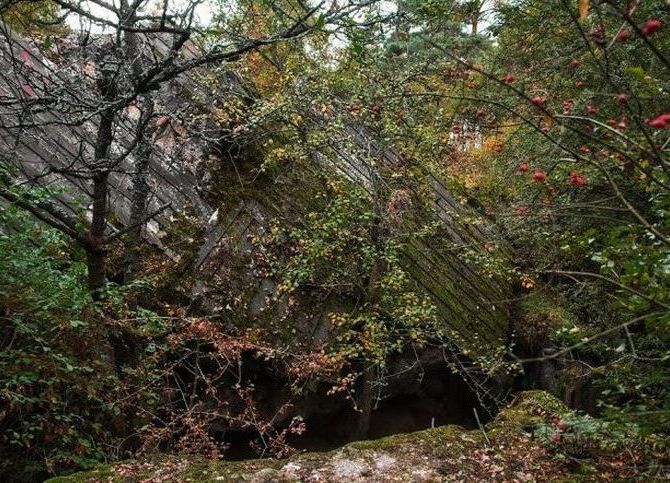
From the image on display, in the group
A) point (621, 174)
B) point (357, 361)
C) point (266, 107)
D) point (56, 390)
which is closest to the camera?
point (56, 390)

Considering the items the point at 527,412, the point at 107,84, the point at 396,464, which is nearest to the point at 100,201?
the point at 107,84

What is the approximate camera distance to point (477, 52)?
24.1ft

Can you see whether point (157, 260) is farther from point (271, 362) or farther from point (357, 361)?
point (357, 361)

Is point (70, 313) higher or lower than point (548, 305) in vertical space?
lower

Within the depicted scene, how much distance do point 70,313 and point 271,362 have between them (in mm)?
2094

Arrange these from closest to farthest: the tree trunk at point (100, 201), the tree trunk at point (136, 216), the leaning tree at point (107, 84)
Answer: the leaning tree at point (107, 84)
the tree trunk at point (100, 201)
the tree trunk at point (136, 216)

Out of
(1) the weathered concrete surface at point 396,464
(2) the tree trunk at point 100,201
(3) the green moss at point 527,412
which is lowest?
(1) the weathered concrete surface at point 396,464

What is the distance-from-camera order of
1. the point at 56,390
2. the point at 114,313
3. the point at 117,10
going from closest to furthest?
the point at 117,10 < the point at 56,390 < the point at 114,313

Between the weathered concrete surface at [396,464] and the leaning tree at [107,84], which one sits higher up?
the leaning tree at [107,84]

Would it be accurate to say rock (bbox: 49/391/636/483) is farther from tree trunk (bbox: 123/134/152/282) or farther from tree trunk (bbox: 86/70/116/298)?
tree trunk (bbox: 123/134/152/282)

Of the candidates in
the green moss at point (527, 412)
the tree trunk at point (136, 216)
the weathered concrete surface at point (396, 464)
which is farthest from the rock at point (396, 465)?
the tree trunk at point (136, 216)

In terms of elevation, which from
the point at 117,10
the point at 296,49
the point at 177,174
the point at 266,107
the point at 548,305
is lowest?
the point at 548,305

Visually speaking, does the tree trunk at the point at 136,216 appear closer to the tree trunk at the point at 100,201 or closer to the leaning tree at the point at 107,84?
the leaning tree at the point at 107,84

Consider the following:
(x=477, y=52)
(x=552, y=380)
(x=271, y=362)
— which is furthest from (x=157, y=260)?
(x=552, y=380)
